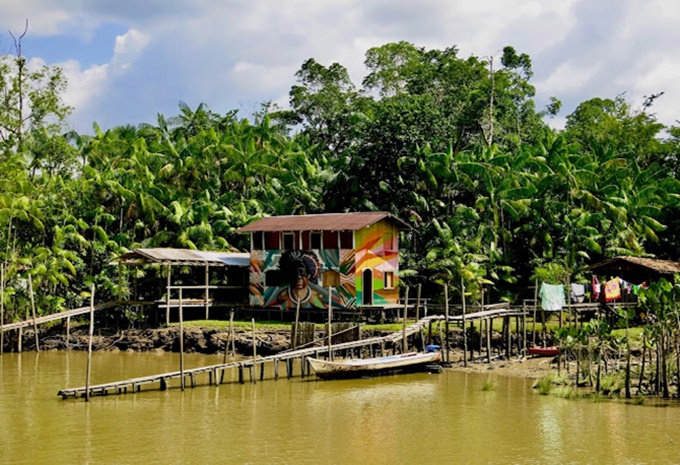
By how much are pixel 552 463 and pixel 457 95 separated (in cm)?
3765

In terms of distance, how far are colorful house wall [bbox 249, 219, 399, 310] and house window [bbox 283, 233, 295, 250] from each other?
65mm

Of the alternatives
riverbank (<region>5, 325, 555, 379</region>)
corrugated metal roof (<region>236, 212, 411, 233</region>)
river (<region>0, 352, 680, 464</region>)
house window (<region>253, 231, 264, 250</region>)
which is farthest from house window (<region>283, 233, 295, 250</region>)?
river (<region>0, 352, 680, 464</region>)

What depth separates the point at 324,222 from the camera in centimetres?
3616

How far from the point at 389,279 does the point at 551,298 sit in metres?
8.01

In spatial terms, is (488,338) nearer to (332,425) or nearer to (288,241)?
(332,425)

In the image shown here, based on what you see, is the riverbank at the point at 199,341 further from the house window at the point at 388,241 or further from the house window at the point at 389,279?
the house window at the point at 388,241

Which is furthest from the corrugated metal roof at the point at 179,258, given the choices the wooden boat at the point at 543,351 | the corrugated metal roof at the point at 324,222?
the wooden boat at the point at 543,351

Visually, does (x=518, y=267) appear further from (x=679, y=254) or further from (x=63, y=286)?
(x=63, y=286)

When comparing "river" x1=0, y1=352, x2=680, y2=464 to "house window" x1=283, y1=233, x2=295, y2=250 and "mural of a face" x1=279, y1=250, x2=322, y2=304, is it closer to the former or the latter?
"mural of a face" x1=279, y1=250, x2=322, y2=304

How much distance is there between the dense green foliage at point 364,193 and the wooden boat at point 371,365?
26.1 ft

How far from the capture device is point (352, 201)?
42062 millimetres

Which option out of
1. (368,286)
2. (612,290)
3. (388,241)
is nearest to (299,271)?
(368,286)

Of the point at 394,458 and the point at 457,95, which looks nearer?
the point at 394,458

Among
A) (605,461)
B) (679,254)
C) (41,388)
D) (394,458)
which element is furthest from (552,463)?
(679,254)
